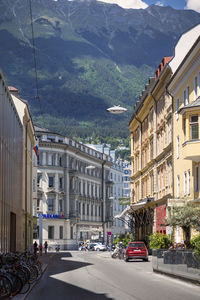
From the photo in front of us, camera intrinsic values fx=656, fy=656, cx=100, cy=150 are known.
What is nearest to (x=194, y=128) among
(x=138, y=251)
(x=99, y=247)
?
(x=138, y=251)

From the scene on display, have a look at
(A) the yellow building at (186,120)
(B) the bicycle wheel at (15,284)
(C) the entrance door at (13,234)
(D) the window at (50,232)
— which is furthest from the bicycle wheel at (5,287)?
(D) the window at (50,232)

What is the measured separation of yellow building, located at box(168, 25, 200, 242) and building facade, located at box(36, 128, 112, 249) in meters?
63.1

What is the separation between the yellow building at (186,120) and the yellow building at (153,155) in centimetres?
242

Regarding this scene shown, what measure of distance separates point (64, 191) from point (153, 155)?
198 ft

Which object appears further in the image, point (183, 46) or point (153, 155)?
point (153, 155)

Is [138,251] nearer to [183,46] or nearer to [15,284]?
[183,46]

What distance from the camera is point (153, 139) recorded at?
6731cm

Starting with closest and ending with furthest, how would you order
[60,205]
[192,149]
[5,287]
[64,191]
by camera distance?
1. [5,287]
2. [192,149]
3. [60,205]
4. [64,191]

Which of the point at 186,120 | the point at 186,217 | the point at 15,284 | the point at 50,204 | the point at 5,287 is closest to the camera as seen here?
the point at 5,287

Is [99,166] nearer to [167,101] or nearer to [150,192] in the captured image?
[150,192]

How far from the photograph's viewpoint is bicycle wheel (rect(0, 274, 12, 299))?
2012 centimetres

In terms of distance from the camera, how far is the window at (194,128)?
1678 inches

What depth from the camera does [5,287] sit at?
20.3 meters

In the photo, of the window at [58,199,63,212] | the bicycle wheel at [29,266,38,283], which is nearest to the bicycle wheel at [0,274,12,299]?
the bicycle wheel at [29,266,38,283]
